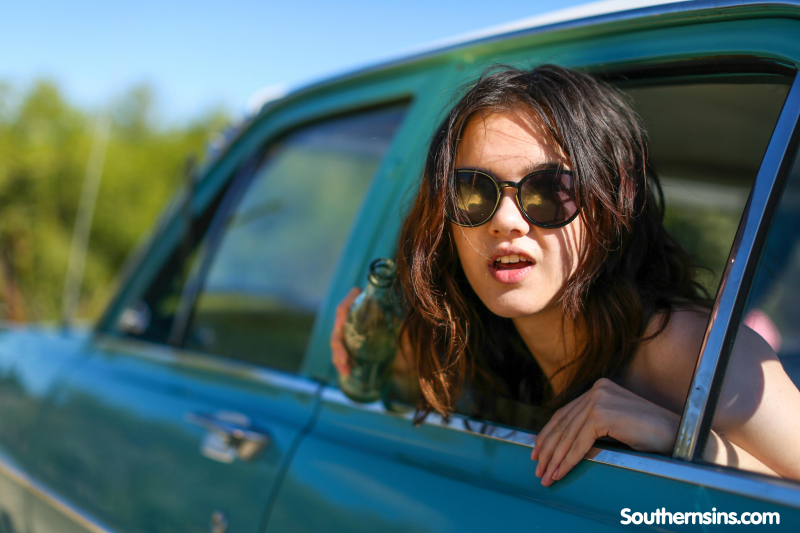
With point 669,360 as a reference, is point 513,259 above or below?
above

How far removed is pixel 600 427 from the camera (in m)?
0.91

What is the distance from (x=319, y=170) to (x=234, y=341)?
376 cm

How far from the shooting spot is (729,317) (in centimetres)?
88

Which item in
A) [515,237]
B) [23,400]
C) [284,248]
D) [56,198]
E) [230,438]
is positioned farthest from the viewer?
[56,198]

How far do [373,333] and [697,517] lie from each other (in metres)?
0.68

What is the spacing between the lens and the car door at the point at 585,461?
2.83 ft

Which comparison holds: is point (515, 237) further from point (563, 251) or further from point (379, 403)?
point (379, 403)

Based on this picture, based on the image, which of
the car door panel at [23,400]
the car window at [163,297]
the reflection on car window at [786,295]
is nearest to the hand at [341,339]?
the car window at [163,297]

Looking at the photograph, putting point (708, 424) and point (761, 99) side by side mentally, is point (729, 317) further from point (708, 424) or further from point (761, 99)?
point (761, 99)

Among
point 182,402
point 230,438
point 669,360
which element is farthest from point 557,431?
point 182,402

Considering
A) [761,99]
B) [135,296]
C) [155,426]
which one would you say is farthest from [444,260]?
[135,296]

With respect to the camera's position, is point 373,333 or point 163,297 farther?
point 163,297

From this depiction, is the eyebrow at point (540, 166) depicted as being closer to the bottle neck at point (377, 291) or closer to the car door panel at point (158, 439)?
the bottle neck at point (377, 291)

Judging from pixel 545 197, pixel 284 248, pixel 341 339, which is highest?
pixel 284 248
